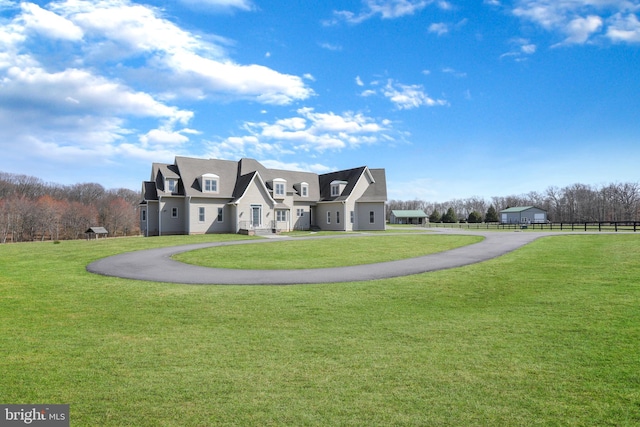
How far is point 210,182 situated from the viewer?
39.0 metres

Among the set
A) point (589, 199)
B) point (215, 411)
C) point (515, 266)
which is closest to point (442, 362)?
point (215, 411)

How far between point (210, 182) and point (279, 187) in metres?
8.69

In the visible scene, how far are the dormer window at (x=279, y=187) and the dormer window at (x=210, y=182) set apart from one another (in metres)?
7.13

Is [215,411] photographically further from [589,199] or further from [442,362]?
[589,199]

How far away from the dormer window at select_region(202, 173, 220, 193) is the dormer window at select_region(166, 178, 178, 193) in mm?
2986

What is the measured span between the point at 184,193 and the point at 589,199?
105 m

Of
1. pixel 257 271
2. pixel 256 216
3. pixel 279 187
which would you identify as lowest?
pixel 257 271

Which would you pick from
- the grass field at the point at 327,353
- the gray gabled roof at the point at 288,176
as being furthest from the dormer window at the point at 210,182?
the grass field at the point at 327,353

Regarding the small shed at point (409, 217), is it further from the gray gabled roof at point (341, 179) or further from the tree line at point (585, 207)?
the gray gabled roof at point (341, 179)

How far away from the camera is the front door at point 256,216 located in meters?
38.8

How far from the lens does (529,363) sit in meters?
5.35

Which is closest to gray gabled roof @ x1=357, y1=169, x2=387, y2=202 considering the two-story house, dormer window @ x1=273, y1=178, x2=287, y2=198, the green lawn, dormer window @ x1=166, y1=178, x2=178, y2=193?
the two-story house

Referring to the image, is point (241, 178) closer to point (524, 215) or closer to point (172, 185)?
point (172, 185)

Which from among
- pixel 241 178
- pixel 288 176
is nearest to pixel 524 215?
pixel 288 176
